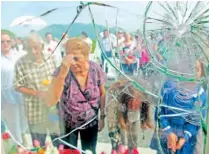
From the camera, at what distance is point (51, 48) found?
1.42 meters

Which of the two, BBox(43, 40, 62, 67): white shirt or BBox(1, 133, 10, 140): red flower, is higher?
BBox(43, 40, 62, 67): white shirt

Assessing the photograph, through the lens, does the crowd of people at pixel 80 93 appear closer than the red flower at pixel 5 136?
Yes

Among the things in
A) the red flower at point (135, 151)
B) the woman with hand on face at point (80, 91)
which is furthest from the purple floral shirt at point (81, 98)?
the red flower at point (135, 151)

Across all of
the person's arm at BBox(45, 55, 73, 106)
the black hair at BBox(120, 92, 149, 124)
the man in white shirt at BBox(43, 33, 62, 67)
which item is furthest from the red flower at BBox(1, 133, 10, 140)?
the black hair at BBox(120, 92, 149, 124)

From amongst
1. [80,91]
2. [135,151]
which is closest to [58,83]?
[80,91]

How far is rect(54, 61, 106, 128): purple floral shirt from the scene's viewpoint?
141 centimetres

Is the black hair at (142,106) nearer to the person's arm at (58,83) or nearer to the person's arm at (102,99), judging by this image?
the person's arm at (102,99)

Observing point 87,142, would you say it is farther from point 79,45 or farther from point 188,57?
point 188,57

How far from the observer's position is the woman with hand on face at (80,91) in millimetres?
1410

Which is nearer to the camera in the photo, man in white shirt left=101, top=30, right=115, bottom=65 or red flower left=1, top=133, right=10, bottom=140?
man in white shirt left=101, top=30, right=115, bottom=65

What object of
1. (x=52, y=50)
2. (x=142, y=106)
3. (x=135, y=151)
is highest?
(x=52, y=50)

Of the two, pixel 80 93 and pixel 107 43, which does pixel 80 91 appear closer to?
pixel 80 93

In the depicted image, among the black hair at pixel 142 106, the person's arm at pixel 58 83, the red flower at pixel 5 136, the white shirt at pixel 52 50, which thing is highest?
the white shirt at pixel 52 50

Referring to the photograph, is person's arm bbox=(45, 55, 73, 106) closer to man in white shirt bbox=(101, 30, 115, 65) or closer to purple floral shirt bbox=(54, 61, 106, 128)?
purple floral shirt bbox=(54, 61, 106, 128)
